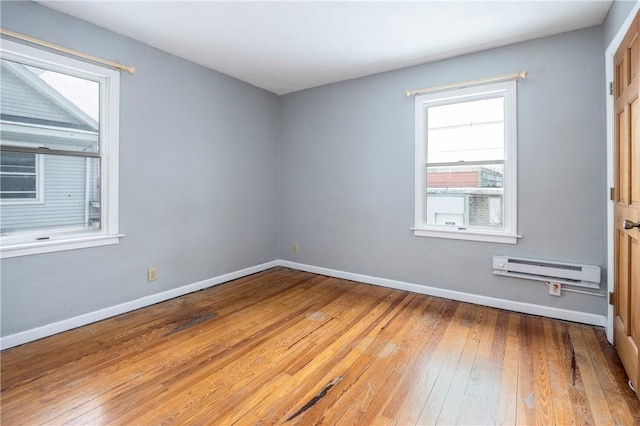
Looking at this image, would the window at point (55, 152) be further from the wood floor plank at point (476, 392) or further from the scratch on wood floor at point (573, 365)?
the scratch on wood floor at point (573, 365)

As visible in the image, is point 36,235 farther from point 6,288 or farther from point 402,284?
point 402,284

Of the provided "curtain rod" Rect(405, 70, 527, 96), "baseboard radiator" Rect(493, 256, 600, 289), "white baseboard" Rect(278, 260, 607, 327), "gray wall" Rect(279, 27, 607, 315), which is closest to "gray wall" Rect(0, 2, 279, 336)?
"gray wall" Rect(279, 27, 607, 315)

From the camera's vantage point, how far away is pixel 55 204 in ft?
8.32

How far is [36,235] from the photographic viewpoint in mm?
2443

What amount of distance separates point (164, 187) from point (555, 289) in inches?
150

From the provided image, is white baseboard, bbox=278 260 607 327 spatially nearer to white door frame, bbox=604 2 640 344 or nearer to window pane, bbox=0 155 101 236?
white door frame, bbox=604 2 640 344

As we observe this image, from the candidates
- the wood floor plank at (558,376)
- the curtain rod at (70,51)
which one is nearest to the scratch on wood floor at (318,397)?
the wood floor plank at (558,376)

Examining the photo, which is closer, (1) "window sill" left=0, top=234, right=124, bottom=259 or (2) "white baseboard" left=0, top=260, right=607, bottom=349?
(1) "window sill" left=0, top=234, right=124, bottom=259

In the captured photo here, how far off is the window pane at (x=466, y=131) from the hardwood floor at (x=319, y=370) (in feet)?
5.16

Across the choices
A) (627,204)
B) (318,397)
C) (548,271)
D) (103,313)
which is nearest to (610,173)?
(627,204)

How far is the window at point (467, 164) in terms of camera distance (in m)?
2.99

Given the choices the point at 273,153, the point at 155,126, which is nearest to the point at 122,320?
the point at 155,126

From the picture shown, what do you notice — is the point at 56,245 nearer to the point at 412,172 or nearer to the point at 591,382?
the point at 412,172

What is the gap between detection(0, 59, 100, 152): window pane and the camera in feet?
7.55
